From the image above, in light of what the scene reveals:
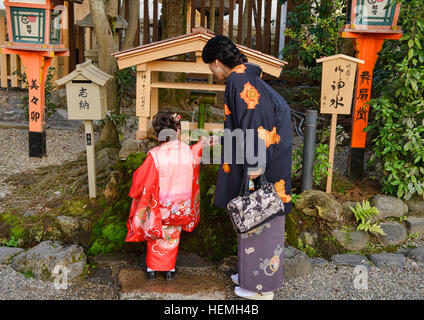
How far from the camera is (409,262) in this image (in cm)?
461

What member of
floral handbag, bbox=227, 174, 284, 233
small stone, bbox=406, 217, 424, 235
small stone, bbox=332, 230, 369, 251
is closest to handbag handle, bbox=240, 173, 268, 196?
floral handbag, bbox=227, 174, 284, 233

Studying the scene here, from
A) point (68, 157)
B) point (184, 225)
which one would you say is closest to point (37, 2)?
point (68, 157)

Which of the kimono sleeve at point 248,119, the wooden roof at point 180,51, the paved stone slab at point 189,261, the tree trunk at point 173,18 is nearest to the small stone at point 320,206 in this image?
the paved stone slab at point 189,261

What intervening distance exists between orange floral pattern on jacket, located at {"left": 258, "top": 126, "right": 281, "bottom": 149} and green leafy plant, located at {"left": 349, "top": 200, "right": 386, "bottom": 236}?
197 centimetres

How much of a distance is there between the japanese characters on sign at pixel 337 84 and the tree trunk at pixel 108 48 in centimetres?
308

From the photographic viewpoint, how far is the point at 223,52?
333 centimetres

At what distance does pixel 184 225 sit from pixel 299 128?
4738 millimetres

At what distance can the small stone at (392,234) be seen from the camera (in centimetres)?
491

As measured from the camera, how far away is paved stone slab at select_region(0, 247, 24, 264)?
4.41 metres

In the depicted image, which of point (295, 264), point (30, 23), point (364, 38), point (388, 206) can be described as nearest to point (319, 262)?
point (295, 264)

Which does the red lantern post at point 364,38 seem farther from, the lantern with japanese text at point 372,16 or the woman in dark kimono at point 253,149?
the woman in dark kimono at point 253,149

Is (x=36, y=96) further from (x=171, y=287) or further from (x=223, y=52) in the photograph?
(x=223, y=52)

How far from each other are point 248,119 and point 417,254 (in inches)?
106

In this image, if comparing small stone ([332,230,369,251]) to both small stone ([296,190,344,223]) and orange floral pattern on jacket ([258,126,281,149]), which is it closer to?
small stone ([296,190,344,223])
